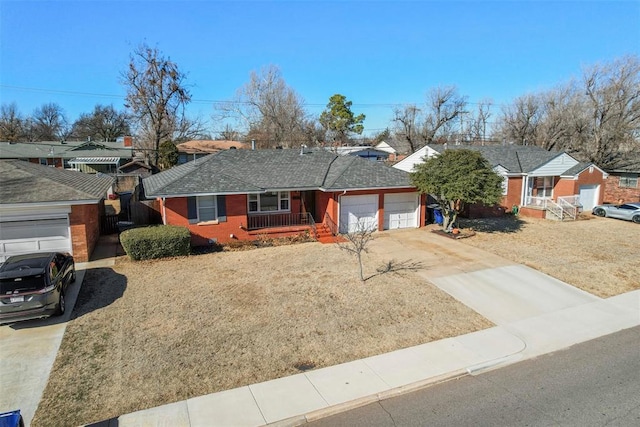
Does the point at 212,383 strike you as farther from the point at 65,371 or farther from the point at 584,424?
the point at 584,424

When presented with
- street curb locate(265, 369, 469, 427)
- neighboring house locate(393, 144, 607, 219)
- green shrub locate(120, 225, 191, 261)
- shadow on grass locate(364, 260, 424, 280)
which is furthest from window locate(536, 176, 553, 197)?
green shrub locate(120, 225, 191, 261)

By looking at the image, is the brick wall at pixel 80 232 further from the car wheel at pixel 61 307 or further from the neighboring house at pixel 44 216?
the car wheel at pixel 61 307

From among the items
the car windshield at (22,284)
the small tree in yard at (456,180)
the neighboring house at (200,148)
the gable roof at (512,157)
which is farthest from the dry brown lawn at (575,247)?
the neighboring house at (200,148)

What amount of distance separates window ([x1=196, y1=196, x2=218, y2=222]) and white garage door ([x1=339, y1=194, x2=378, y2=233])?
6.93 m

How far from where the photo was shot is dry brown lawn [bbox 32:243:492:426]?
791 cm

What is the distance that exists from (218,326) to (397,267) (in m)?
8.06

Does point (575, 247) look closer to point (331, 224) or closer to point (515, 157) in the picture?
point (331, 224)

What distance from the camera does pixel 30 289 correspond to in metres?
10.1

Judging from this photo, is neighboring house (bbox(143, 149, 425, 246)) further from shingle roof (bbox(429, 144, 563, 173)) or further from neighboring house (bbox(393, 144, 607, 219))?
shingle roof (bbox(429, 144, 563, 173))

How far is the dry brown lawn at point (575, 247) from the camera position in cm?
1488

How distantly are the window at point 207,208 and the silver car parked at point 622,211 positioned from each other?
28304 mm

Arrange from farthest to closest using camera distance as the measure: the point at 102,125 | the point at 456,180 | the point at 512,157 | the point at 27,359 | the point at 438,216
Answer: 1. the point at 102,125
2. the point at 512,157
3. the point at 438,216
4. the point at 456,180
5. the point at 27,359

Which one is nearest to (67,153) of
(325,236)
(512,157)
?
(325,236)

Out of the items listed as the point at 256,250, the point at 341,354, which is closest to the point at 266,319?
the point at 341,354
